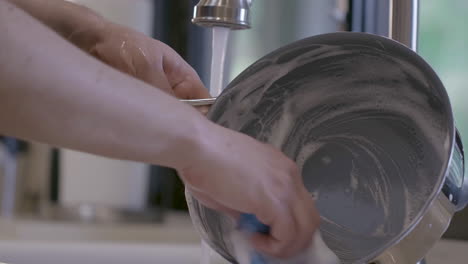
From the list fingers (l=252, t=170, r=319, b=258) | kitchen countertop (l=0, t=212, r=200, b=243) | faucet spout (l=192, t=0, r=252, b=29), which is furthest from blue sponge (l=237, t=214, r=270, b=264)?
kitchen countertop (l=0, t=212, r=200, b=243)

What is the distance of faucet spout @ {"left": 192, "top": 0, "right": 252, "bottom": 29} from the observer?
2.10ft

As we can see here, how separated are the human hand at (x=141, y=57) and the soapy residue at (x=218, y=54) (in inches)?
0.6

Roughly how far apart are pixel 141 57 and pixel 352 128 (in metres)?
0.18

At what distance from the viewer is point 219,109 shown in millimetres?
602

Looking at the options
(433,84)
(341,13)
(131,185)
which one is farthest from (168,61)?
(131,185)

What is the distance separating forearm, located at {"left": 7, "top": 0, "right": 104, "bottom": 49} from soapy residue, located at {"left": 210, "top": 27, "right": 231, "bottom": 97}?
0.10 metres

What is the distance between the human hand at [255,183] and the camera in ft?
1.50

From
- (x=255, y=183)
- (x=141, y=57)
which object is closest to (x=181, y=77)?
(x=141, y=57)

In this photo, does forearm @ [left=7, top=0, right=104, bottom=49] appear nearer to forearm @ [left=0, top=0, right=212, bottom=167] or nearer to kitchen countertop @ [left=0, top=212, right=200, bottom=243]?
forearm @ [left=0, top=0, right=212, bottom=167]

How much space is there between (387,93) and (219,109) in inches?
4.8

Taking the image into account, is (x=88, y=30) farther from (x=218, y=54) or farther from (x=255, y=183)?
(x=255, y=183)

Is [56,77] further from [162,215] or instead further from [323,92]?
[162,215]

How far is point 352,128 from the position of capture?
0.64 m

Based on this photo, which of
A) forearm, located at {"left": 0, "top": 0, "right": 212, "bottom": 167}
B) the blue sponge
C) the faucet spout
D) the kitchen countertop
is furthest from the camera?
the kitchen countertop
